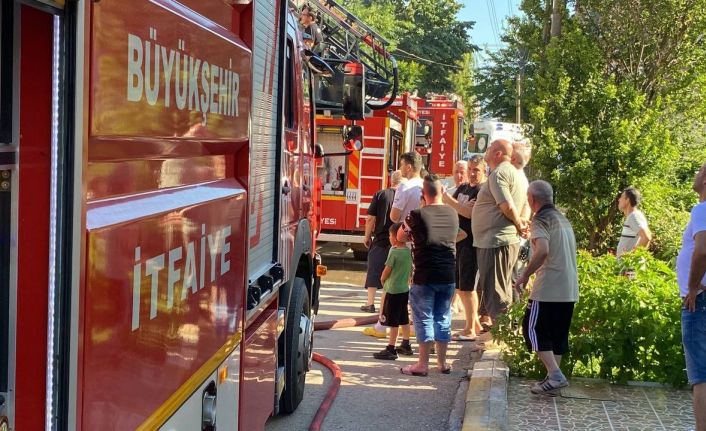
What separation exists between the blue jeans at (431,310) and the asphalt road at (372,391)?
15.9 inches

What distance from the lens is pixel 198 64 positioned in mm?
2828

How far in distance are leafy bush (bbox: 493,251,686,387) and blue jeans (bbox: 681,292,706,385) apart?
1.45 meters

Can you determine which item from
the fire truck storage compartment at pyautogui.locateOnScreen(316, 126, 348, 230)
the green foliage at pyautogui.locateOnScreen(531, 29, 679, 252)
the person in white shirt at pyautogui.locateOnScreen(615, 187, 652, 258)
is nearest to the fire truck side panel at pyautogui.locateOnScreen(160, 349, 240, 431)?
the person in white shirt at pyautogui.locateOnScreen(615, 187, 652, 258)

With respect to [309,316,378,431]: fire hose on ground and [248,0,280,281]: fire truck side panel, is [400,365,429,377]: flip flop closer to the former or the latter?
[309,316,378,431]: fire hose on ground

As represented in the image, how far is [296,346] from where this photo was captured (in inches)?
228

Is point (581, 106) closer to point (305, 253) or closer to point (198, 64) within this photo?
point (305, 253)

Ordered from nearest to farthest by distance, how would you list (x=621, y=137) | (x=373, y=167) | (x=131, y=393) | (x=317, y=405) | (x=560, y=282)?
(x=131, y=393) < (x=560, y=282) < (x=317, y=405) < (x=621, y=137) < (x=373, y=167)

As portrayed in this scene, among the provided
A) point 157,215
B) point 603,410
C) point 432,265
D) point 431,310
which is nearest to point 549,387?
point 603,410

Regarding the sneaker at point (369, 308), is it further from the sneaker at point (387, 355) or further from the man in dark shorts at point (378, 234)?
the sneaker at point (387, 355)

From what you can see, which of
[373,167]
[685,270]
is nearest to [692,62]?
[373,167]

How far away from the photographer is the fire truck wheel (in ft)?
18.7

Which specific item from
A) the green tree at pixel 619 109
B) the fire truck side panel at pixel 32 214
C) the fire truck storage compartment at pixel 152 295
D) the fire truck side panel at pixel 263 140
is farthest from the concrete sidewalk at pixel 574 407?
the green tree at pixel 619 109

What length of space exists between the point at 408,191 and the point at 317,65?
2584 mm

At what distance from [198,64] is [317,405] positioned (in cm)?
424
